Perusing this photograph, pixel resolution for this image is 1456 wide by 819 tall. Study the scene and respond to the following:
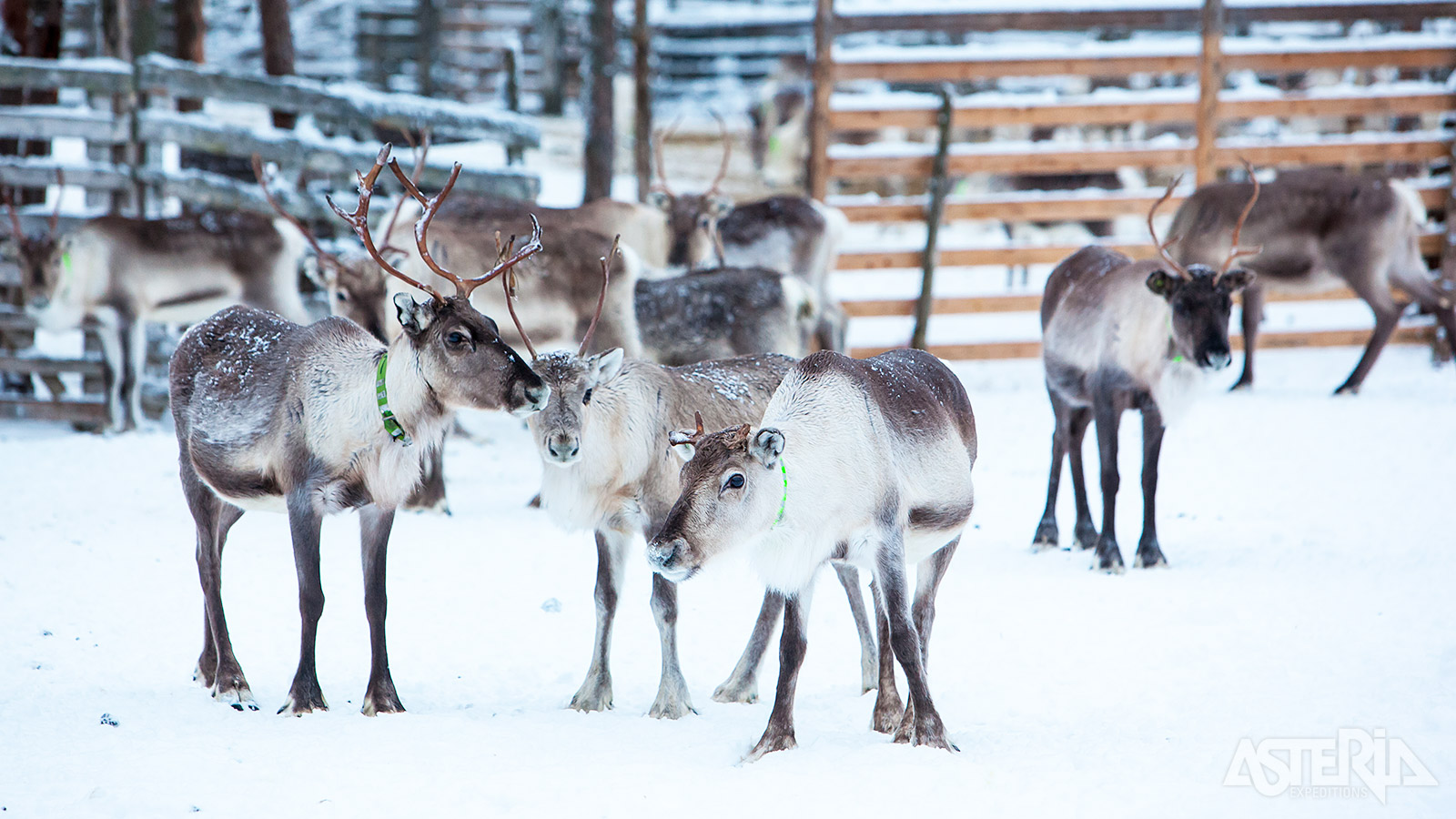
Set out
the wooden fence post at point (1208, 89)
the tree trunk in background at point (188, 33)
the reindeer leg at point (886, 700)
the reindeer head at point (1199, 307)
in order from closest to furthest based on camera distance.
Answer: the reindeer leg at point (886, 700) < the reindeer head at point (1199, 307) < the wooden fence post at point (1208, 89) < the tree trunk in background at point (188, 33)

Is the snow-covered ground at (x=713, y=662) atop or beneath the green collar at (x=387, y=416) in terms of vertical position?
beneath

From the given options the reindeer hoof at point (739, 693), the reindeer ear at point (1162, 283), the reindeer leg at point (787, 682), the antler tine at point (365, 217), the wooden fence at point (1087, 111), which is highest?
the wooden fence at point (1087, 111)

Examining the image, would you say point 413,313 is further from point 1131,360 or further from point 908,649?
point 1131,360

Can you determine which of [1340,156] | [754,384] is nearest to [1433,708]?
Answer: [754,384]

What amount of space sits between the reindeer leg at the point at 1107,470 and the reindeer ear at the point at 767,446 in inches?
103

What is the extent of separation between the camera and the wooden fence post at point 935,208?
10109 millimetres

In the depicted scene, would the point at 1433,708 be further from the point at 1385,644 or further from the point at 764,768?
the point at 764,768

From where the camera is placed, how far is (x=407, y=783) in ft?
10.3

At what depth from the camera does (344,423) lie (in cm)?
381

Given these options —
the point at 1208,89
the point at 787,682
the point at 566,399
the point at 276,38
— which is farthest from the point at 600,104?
the point at 787,682

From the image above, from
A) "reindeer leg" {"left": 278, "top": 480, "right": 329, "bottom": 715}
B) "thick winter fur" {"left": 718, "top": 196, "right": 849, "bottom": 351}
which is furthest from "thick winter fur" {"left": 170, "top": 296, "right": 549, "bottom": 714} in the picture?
"thick winter fur" {"left": 718, "top": 196, "right": 849, "bottom": 351}

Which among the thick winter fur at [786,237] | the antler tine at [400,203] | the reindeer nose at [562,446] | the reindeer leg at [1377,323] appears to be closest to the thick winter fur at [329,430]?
the reindeer nose at [562,446]

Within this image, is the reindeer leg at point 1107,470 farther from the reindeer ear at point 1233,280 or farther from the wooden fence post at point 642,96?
the wooden fence post at point 642,96

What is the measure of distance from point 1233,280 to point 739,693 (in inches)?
117
